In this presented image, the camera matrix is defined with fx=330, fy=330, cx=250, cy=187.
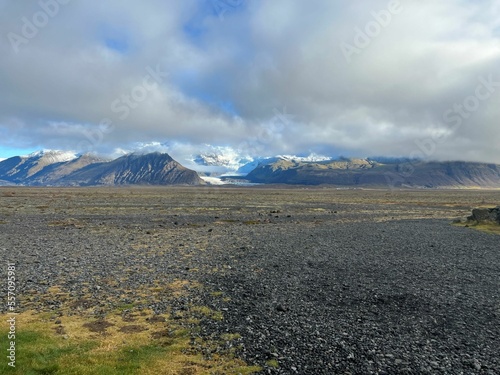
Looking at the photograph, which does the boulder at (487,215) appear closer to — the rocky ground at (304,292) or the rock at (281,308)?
the rocky ground at (304,292)

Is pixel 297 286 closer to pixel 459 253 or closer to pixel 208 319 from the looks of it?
pixel 208 319

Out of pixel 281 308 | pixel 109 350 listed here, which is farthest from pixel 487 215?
pixel 109 350

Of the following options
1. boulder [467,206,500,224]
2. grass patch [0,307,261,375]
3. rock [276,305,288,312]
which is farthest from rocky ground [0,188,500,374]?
boulder [467,206,500,224]

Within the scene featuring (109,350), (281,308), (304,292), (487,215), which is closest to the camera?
(109,350)

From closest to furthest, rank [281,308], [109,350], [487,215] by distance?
[109,350], [281,308], [487,215]

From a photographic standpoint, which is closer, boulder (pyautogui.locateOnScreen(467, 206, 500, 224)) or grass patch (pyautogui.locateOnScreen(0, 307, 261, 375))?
grass patch (pyautogui.locateOnScreen(0, 307, 261, 375))

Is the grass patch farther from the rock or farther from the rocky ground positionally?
the rock

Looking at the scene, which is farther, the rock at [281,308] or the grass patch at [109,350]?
the rock at [281,308]

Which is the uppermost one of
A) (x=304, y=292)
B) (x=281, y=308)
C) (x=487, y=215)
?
(x=487, y=215)

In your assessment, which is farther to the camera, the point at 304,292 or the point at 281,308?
the point at 304,292

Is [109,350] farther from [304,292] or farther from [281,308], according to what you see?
[304,292]

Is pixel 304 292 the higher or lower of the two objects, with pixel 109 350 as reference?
lower

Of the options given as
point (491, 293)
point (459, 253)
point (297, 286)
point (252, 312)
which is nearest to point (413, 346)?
point (252, 312)

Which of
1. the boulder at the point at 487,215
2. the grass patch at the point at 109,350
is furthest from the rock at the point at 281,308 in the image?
the boulder at the point at 487,215
